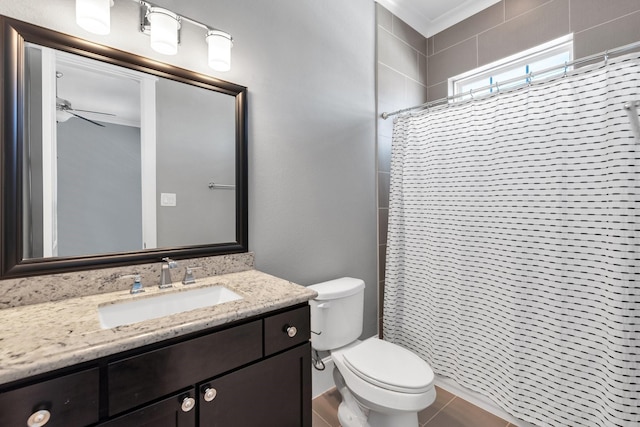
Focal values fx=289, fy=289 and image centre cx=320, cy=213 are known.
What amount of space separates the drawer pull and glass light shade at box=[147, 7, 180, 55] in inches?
47.7

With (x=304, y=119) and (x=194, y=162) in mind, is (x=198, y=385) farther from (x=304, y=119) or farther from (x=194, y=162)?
(x=304, y=119)

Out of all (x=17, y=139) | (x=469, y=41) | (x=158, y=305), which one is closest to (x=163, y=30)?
(x=17, y=139)

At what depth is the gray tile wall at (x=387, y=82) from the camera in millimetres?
2217

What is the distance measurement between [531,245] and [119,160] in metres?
2.00

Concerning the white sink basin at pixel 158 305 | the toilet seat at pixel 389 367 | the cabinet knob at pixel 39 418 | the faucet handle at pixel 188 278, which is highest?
the faucet handle at pixel 188 278

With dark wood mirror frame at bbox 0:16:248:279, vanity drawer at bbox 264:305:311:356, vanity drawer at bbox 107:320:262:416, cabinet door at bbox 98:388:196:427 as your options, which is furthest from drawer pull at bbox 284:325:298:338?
dark wood mirror frame at bbox 0:16:248:279

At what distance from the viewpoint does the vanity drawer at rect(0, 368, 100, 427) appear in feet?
2.01

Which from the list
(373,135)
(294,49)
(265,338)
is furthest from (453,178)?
(265,338)

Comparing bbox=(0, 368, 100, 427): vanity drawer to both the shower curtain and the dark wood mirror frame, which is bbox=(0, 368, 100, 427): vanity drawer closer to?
the dark wood mirror frame

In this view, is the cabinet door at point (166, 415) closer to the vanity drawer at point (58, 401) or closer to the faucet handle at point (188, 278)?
the vanity drawer at point (58, 401)

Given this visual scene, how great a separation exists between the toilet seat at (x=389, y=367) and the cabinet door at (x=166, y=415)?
781mm

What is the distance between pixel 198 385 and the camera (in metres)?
0.86

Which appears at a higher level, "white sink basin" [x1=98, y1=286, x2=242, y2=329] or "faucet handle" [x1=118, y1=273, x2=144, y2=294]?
"faucet handle" [x1=118, y1=273, x2=144, y2=294]

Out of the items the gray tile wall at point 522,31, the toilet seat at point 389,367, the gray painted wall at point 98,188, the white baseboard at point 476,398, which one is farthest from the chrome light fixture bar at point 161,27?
the white baseboard at point 476,398
